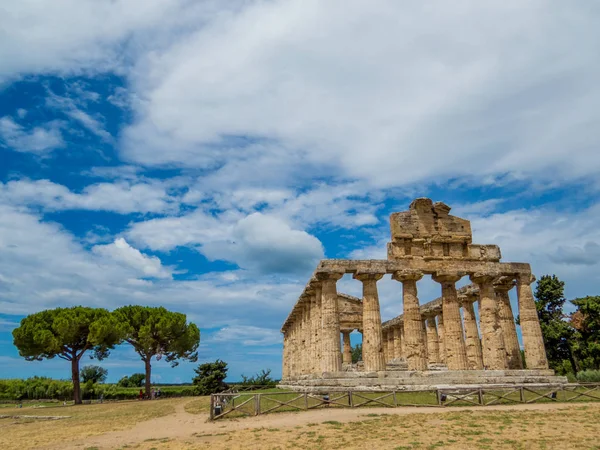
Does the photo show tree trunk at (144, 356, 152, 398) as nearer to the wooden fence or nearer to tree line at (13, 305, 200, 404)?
tree line at (13, 305, 200, 404)

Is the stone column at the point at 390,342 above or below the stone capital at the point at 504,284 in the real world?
below

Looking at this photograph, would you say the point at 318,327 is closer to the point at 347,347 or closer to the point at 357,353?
the point at 347,347

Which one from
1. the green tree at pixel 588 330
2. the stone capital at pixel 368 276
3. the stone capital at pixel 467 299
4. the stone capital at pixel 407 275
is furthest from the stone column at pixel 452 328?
the green tree at pixel 588 330

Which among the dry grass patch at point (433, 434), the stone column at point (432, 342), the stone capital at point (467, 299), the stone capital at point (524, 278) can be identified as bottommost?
the dry grass patch at point (433, 434)

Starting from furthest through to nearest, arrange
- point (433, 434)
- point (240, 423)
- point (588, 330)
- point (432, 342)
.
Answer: point (432, 342) < point (588, 330) < point (240, 423) < point (433, 434)

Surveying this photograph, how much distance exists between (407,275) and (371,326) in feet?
12.7

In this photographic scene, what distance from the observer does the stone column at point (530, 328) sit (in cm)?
2819

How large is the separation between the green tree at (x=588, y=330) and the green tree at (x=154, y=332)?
3993 cm

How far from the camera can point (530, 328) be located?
94.2ft

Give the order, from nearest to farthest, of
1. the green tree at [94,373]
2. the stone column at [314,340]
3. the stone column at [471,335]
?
the stone column at [314,340], the stone column at [471,335], the green tree at [94,373]

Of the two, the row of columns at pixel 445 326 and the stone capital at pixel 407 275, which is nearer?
the row of columns at pixel 445 326

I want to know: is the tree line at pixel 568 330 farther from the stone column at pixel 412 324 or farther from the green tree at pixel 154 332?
the green tree at pixel 154 332

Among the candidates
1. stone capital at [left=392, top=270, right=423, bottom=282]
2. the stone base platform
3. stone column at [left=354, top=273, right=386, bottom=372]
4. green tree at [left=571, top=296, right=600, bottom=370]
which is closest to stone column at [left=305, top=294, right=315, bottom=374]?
Result: stone column at [left=354, top=273, right=386, bottom=372]

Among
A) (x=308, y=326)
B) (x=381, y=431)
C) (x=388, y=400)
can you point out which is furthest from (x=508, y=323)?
(x=381, y=431)
